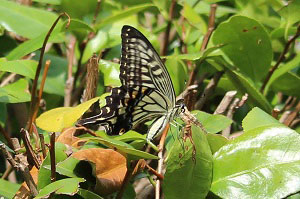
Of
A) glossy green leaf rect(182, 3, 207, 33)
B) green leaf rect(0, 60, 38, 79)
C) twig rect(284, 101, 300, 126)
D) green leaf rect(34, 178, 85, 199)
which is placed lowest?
twig rect(284, 101, 300, 126)

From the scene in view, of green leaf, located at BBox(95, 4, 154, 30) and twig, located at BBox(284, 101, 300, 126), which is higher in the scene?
green leaf, located at BBox(95, 4, 154, 30)

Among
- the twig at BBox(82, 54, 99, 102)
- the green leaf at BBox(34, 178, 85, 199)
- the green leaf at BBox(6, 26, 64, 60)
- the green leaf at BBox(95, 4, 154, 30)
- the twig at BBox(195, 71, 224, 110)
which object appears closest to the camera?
the green leaf at BBox(34, 178, 85, 199)

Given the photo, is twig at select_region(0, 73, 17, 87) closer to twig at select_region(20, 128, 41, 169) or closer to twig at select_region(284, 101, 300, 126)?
twig at select_region(20, 128, 41, 169)

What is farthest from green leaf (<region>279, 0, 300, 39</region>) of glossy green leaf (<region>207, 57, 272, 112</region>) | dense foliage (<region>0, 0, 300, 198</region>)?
glossy green leaf (<region>207, 57, 272, 112</region>)

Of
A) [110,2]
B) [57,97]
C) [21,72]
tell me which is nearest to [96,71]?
[21,72]

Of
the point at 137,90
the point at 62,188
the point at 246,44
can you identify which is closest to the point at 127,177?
the point at 62,188

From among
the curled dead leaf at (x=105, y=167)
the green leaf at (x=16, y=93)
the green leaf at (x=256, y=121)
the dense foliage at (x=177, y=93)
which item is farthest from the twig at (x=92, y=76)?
the green leaf at (x=256, y=121)

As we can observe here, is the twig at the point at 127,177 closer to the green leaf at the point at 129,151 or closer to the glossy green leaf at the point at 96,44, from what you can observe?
the green leaf at the point at 129,151
